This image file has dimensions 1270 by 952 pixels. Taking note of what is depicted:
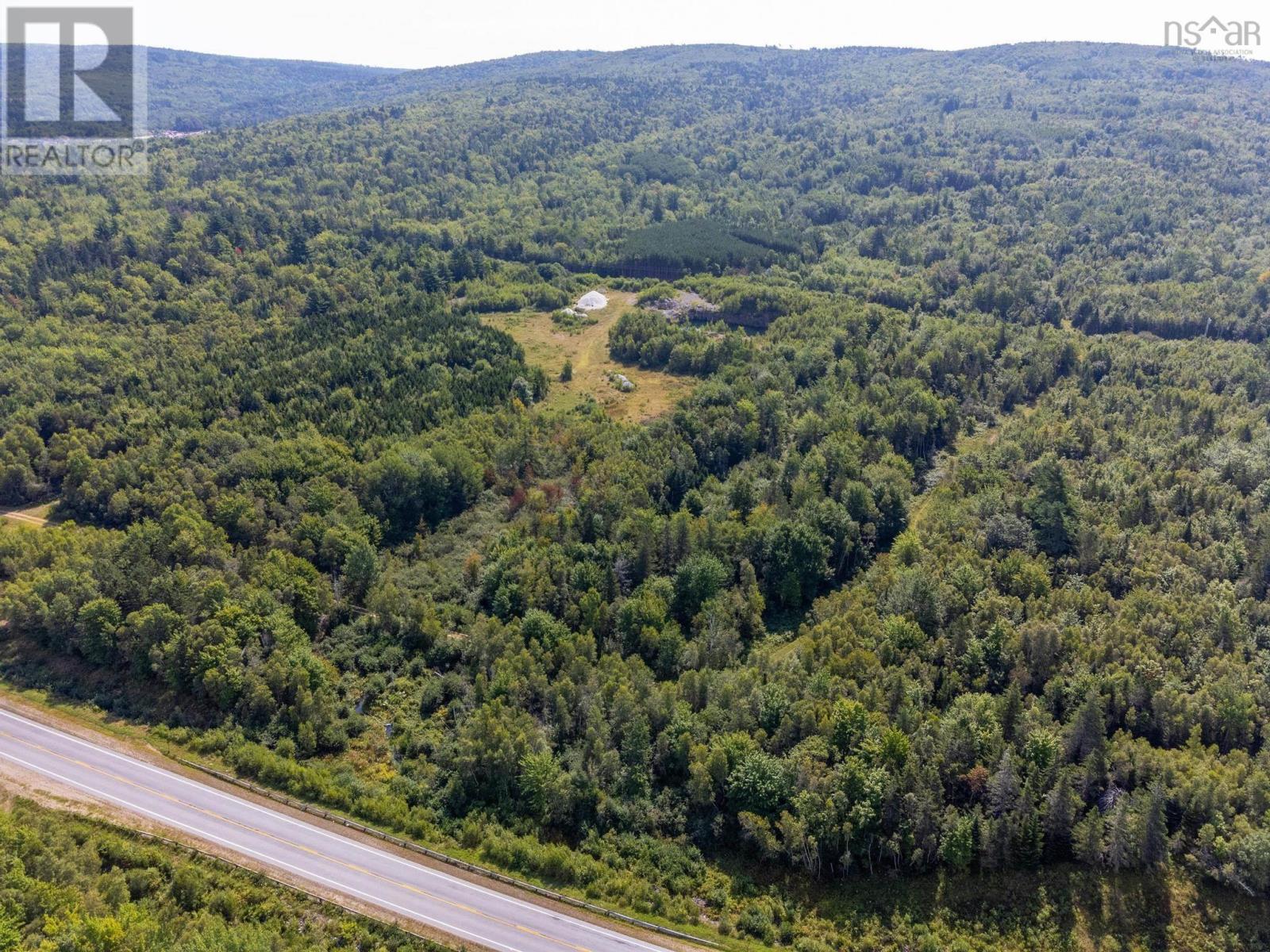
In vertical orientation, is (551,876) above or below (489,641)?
below

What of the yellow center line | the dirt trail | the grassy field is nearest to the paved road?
the yellow center line

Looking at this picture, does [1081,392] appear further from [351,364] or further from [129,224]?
[129,224]

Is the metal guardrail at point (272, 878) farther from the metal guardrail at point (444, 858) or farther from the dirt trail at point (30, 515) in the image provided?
the dirt trail at point (30, 515)

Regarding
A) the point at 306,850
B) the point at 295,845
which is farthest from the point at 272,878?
the point at 295,845

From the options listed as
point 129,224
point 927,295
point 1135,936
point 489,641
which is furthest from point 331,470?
point 927,295

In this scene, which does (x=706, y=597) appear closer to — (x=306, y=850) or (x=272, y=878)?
(x=306, y=850)
